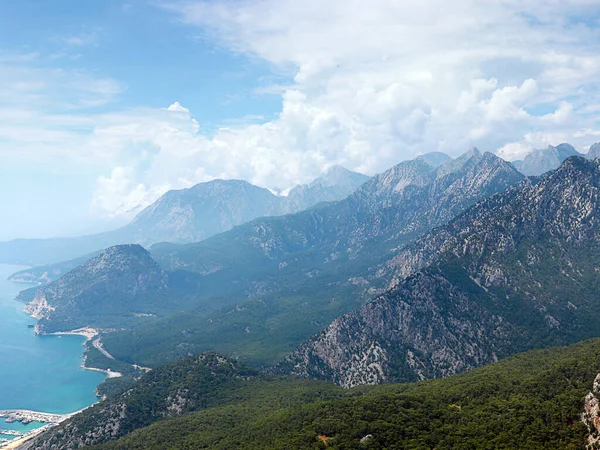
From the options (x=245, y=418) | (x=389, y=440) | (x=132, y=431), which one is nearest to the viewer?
(x=389, y=440)

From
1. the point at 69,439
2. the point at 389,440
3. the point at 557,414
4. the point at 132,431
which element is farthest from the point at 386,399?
the point at 69,439

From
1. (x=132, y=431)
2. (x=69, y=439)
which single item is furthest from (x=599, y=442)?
(x=69, y=439)

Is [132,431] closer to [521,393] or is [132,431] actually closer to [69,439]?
[69,439]

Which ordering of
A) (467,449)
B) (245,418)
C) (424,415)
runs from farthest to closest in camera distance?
(245,418) → (424,415) → (467,449)

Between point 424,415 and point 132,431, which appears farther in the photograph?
point 132,431

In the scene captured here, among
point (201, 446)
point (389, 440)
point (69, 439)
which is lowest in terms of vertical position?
point (389, 440)

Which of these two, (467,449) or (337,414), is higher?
(337,414)
